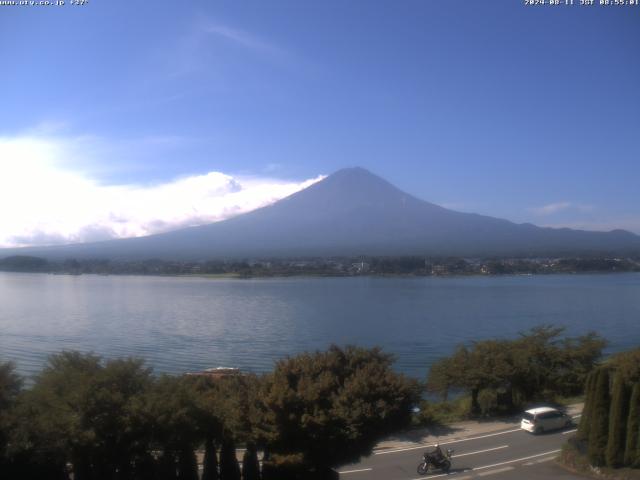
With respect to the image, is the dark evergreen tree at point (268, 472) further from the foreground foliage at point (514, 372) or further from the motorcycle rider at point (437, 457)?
the foreground foliage at point (514, 372)

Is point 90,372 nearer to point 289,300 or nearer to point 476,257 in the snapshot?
point 289,300

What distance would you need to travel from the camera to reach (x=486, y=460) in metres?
7.53

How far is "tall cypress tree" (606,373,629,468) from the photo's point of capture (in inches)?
249

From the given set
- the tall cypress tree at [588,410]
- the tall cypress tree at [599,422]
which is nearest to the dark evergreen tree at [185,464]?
the tall cypress tree at [599,422]

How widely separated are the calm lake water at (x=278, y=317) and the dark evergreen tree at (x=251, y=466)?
977 cm

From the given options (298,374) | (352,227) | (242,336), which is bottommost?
(242,336)

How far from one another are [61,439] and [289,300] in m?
28.5

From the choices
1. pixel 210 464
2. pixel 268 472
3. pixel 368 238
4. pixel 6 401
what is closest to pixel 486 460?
pixel 268 472

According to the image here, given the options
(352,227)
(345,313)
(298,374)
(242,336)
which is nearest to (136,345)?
(242,336)

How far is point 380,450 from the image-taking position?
8.22 metres

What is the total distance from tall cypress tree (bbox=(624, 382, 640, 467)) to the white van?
7.83 feet

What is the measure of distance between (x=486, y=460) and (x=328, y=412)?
8.96 ft

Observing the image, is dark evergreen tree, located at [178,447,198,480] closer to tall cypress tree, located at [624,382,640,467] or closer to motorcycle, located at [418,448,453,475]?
motorcycle, located at [418,448,453,475]

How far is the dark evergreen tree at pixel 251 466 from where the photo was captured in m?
5.97
